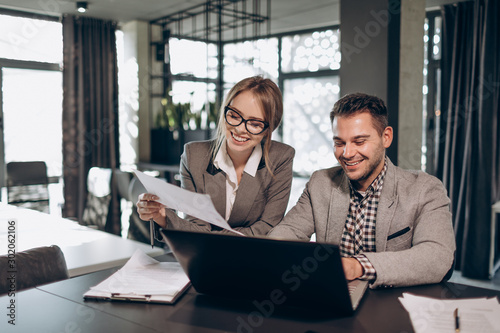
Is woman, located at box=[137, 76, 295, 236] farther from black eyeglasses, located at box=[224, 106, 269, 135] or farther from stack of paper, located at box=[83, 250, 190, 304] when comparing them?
stack of paper, located at box=[83, 250, 190, 304]

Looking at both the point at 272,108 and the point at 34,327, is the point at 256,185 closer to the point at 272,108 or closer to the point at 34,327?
the point at 272,108

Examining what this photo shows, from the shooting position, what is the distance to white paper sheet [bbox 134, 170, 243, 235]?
992 mm

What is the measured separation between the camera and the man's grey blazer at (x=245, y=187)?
169cm

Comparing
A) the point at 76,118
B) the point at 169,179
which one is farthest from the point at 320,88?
the point at 76,118

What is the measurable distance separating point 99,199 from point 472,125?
326cm

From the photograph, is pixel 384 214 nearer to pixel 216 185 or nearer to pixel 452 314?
pixel 452 314

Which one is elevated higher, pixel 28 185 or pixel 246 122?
pixel 246 122

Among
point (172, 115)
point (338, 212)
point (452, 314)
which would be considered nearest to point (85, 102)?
point (172, 115)

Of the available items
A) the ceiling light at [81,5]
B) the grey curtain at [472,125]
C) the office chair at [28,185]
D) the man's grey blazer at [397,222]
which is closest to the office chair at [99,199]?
the office chair at [28,185]

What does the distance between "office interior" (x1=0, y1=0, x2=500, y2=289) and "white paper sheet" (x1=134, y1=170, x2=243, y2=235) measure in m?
1.71

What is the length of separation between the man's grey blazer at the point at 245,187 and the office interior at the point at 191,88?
1176mm

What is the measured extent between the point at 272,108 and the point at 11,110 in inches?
170

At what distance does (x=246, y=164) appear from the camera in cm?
172

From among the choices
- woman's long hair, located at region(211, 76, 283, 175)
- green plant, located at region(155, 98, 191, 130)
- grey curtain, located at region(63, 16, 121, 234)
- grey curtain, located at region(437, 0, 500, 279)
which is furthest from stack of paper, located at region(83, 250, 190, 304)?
grey curtain, located at region(63, 16, 121, 234)
